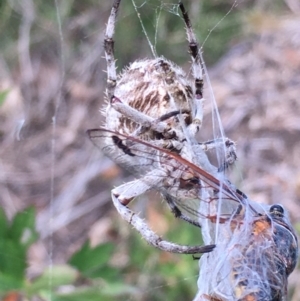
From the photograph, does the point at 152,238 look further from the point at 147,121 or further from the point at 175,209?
the point at 147,121

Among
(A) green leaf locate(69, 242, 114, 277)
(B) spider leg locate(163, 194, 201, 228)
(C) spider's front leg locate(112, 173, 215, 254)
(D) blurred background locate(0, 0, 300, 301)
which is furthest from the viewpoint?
(D) blurred background locate(0, 0, 300, 301)

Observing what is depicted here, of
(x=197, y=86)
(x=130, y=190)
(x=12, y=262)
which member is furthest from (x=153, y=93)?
(x=12, y=262)

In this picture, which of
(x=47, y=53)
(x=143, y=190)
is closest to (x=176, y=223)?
(x=143, y=190)

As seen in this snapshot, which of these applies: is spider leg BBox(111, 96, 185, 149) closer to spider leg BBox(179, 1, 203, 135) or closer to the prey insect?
spider leg BBox(179, 1, 203, 135)

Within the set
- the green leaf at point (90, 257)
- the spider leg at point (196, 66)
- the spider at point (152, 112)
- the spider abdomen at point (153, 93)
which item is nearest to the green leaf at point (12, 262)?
the green leaf at point (90, 257)

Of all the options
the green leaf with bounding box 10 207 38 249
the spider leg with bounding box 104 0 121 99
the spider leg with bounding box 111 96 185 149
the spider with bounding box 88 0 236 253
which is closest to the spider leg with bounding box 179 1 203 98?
the spider with bounding box 88 0 236 253

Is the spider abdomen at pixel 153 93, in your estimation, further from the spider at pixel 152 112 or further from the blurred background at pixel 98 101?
the blurred background at pixel 98 101
